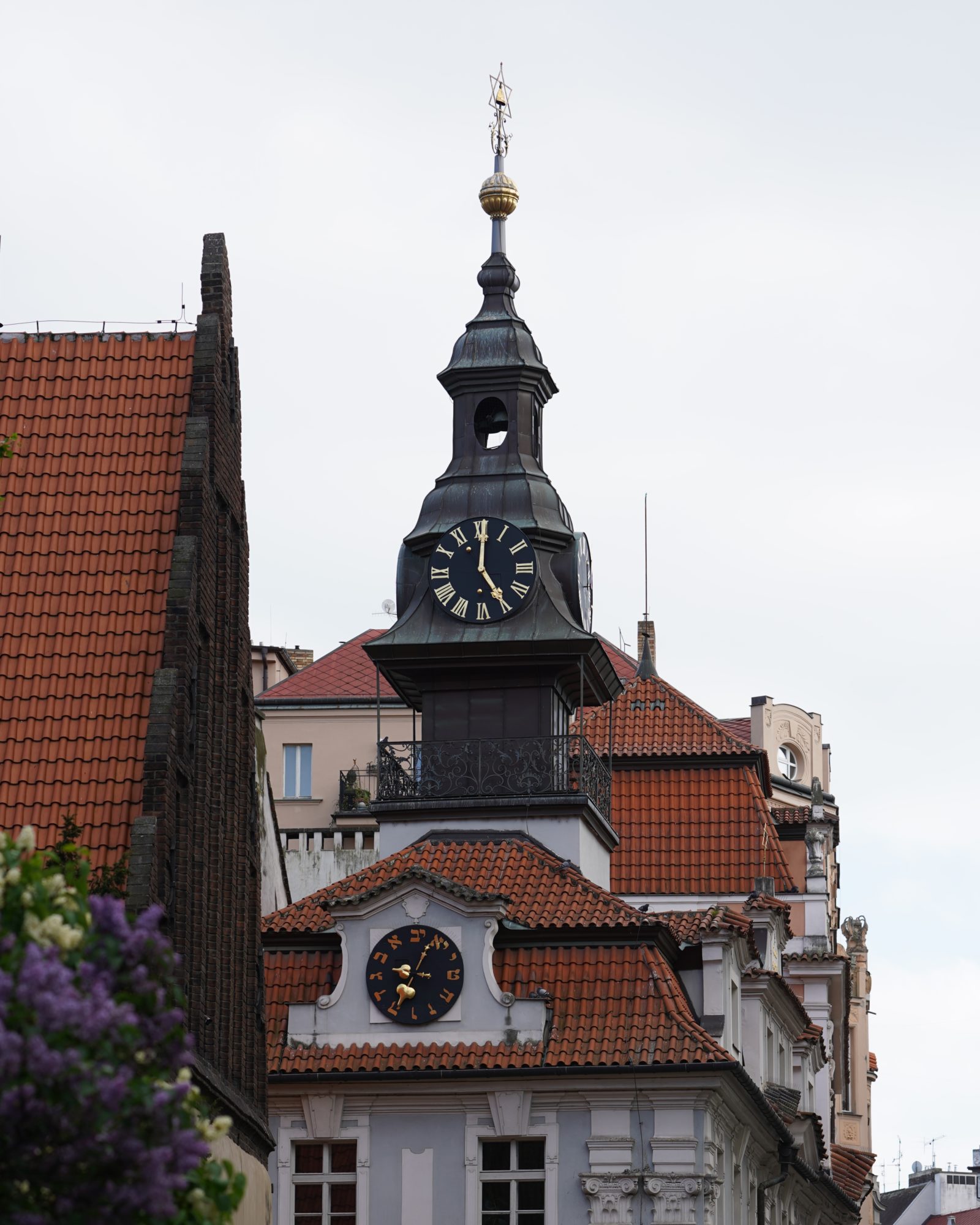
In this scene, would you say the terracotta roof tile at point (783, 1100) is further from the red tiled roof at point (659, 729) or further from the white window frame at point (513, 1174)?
the red tiled roof at point (659, 729)

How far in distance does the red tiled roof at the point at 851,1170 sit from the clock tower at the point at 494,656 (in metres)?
15.9

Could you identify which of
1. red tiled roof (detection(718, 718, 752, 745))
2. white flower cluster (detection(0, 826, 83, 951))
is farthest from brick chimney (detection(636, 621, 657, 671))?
white flower cluster (detection(0, 826, 83, 951))

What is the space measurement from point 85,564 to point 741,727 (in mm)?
53680

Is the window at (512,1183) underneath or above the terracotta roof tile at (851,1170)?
underneath

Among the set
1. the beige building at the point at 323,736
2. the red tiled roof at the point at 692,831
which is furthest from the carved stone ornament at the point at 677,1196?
the beige building at the point at 323,736

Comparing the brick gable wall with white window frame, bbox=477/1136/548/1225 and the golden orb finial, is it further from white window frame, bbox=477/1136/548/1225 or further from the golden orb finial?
the golden orb finial

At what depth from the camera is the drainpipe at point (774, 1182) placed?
4450cm

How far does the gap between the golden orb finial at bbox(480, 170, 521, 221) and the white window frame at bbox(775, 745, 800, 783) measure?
29720 millimetres

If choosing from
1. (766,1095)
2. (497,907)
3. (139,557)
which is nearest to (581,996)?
(497,907)

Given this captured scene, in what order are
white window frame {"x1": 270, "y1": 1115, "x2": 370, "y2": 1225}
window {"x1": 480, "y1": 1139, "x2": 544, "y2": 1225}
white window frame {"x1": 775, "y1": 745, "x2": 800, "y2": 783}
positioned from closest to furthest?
window {"x1": 480, "y1": 1139, "x2": 544, "y2": 1225} → white window frame {"x1": 270, "y1": 1115, "x2": 370, "y2": 1225} → white window frame {"x1": 775, "y1": 745, "x2": 800, "y2": 783}

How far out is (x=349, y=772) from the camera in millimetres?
75562

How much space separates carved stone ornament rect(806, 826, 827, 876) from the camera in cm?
5812

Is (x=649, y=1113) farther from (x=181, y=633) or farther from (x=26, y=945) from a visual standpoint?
(x=26, y=945)

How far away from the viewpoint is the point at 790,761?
80000 mm
